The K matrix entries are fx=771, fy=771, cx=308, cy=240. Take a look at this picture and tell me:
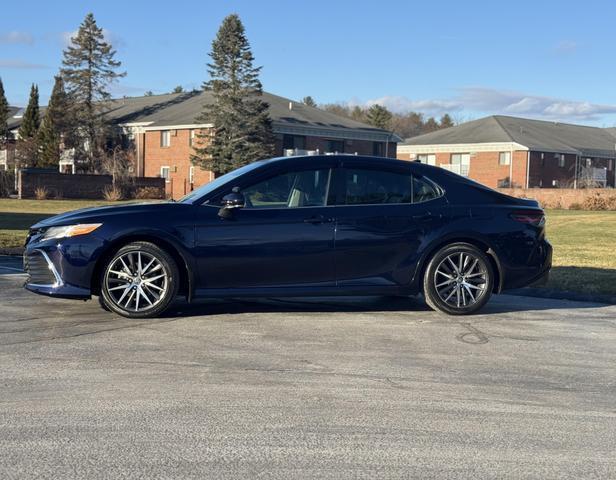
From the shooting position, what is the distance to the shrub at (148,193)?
51.8 metres

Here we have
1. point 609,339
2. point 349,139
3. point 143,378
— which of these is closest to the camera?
point 143,378

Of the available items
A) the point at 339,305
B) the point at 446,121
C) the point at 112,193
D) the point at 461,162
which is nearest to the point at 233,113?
the point at 112,193

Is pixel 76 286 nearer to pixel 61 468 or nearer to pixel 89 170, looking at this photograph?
pixel 61 468

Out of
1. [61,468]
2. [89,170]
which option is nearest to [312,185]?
[61,468]

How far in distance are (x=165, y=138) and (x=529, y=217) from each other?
171 feet

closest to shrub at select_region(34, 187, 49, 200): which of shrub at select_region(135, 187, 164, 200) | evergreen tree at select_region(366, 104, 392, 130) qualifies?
shrub at select_region(135, 187, 164, 200)

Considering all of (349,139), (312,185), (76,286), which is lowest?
(76,286)

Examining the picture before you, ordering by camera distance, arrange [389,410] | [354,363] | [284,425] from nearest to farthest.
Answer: [284,425]
[389,410]
[354,363]

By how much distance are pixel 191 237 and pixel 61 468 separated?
3.79 meters

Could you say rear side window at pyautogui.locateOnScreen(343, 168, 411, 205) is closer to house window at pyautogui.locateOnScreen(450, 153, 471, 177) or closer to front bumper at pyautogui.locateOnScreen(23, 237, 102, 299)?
front bumper at pyautogui.locateOnScreen(23, 237, 102, 299)

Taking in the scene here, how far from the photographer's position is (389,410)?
4.87 metres

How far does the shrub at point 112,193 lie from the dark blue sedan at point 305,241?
41790 mm

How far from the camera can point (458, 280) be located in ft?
26.4

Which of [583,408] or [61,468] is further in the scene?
[583,408]
